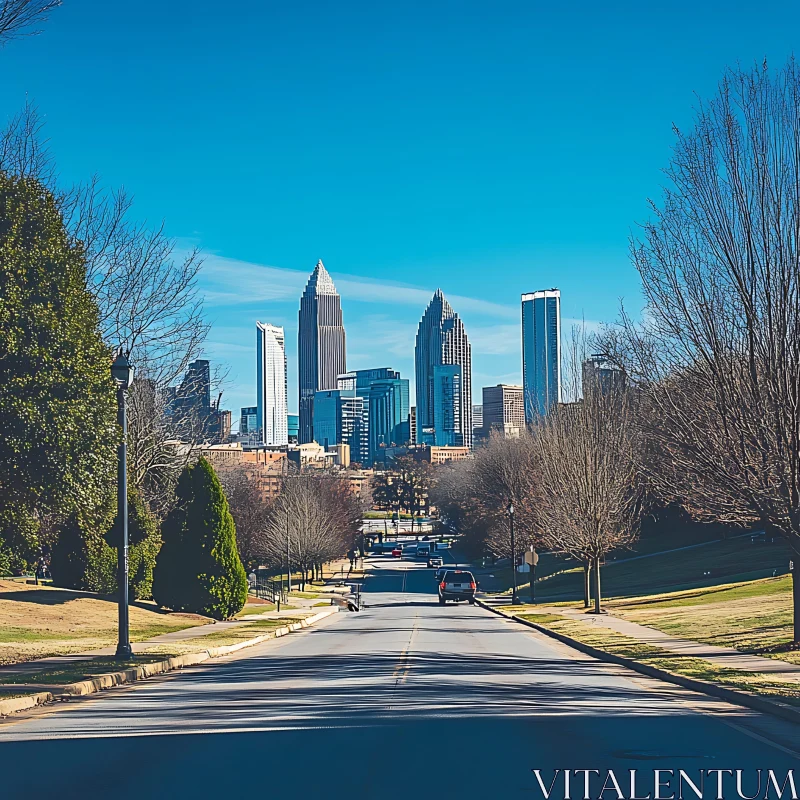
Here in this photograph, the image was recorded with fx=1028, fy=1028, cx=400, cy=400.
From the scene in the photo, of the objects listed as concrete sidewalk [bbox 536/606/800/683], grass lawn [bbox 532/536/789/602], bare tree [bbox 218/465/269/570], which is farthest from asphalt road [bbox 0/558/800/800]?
bare tree [bbox 218/465/269/570]

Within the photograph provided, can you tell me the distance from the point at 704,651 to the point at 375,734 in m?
12.7

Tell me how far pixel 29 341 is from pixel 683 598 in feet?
96.0

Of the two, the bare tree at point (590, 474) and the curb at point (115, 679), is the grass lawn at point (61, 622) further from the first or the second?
the bare tree at point (590, 474)

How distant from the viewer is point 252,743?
10461 mm

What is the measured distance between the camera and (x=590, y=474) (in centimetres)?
4141

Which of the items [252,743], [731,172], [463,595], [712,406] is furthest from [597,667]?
[463,595]

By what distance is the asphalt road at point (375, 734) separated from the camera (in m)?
8.52

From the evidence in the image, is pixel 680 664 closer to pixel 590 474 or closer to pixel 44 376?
pixel 44 376

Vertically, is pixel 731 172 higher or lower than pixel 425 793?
higher

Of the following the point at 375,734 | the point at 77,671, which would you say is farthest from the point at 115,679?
the point at 375,734

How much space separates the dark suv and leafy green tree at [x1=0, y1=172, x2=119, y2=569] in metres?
32.0

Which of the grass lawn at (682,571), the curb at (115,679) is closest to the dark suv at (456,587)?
the grass lawn at (682,571)

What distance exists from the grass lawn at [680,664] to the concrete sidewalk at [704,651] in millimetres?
298

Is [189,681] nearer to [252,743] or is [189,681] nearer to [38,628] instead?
[252,743]
